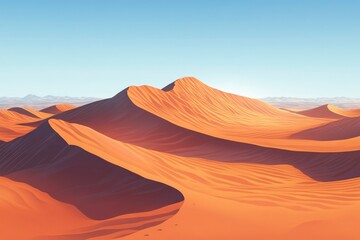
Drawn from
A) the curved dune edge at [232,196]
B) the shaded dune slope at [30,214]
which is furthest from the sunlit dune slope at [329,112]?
the shaded dune slope at [30,214]

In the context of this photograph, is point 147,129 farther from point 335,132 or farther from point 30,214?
point 30,214

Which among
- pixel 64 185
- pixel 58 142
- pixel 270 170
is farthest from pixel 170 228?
pixel 270 170

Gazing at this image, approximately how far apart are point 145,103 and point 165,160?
18.0m

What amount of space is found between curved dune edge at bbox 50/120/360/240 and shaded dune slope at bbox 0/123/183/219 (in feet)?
1.33

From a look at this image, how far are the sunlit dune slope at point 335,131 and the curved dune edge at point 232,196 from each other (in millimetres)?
10330

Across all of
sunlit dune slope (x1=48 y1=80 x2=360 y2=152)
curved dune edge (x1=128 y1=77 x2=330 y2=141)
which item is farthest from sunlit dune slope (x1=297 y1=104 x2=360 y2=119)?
sunlit dune slope (x1=48 y1=80 x2=360 y2=152)

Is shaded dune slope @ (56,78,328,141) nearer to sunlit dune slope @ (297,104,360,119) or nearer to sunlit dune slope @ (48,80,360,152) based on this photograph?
sunlit dune slope @ (48,80,360,152)

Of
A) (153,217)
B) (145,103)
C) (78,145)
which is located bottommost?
(153,217)

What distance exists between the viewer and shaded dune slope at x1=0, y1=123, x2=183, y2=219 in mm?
7816

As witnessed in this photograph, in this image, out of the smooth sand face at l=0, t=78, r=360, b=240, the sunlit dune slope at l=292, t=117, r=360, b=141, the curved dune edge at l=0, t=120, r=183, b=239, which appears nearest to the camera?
the smooth sand face at l=0, t=78, r=360, b=240

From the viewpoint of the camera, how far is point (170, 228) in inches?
233

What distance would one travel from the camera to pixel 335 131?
24609mm

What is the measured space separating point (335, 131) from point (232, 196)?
18622 millimetres

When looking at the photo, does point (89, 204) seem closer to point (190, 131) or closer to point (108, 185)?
point (108, 185)
